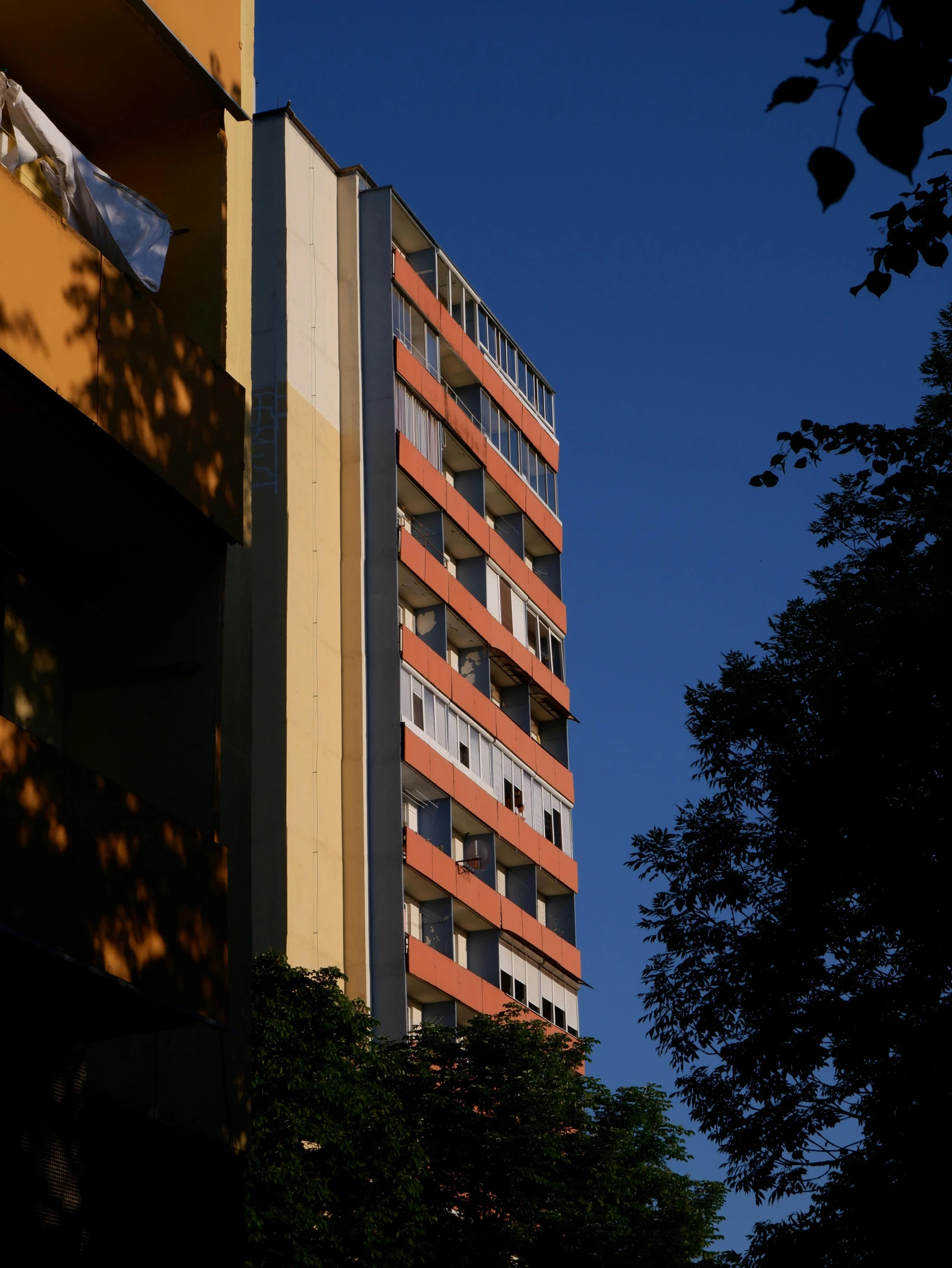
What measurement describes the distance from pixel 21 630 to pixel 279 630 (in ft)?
96.2

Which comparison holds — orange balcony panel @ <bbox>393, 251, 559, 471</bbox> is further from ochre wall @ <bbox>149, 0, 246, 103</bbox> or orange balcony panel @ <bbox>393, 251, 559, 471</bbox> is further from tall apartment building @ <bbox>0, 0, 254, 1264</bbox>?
tall apartment building @ <bbox>0, 0, 254, 1264</bbox>

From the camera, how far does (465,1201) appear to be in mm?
29578

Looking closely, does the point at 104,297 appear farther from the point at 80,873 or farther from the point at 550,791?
the point at 550,791

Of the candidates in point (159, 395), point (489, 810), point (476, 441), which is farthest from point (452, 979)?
point (159, 395)

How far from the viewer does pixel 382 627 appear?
142ft

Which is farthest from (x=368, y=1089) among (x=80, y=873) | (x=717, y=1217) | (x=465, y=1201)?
(x=80, y=873)

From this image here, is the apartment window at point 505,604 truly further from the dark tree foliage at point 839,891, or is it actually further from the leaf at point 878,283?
the leaf at point 878,283

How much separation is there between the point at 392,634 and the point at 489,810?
584 centimetres

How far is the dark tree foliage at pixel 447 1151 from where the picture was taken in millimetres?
23406

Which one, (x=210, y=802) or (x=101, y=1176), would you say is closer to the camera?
(x=101, y=1176)

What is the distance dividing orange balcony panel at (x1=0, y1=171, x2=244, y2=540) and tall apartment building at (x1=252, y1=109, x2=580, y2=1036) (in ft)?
87.2

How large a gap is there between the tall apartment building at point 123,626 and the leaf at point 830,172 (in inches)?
222

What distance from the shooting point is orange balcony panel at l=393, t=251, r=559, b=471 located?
47.0 meters

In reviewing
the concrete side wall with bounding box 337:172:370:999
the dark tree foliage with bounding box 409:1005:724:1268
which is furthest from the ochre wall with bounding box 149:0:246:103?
the concrete side wall with bounding box 337:172:370:999
